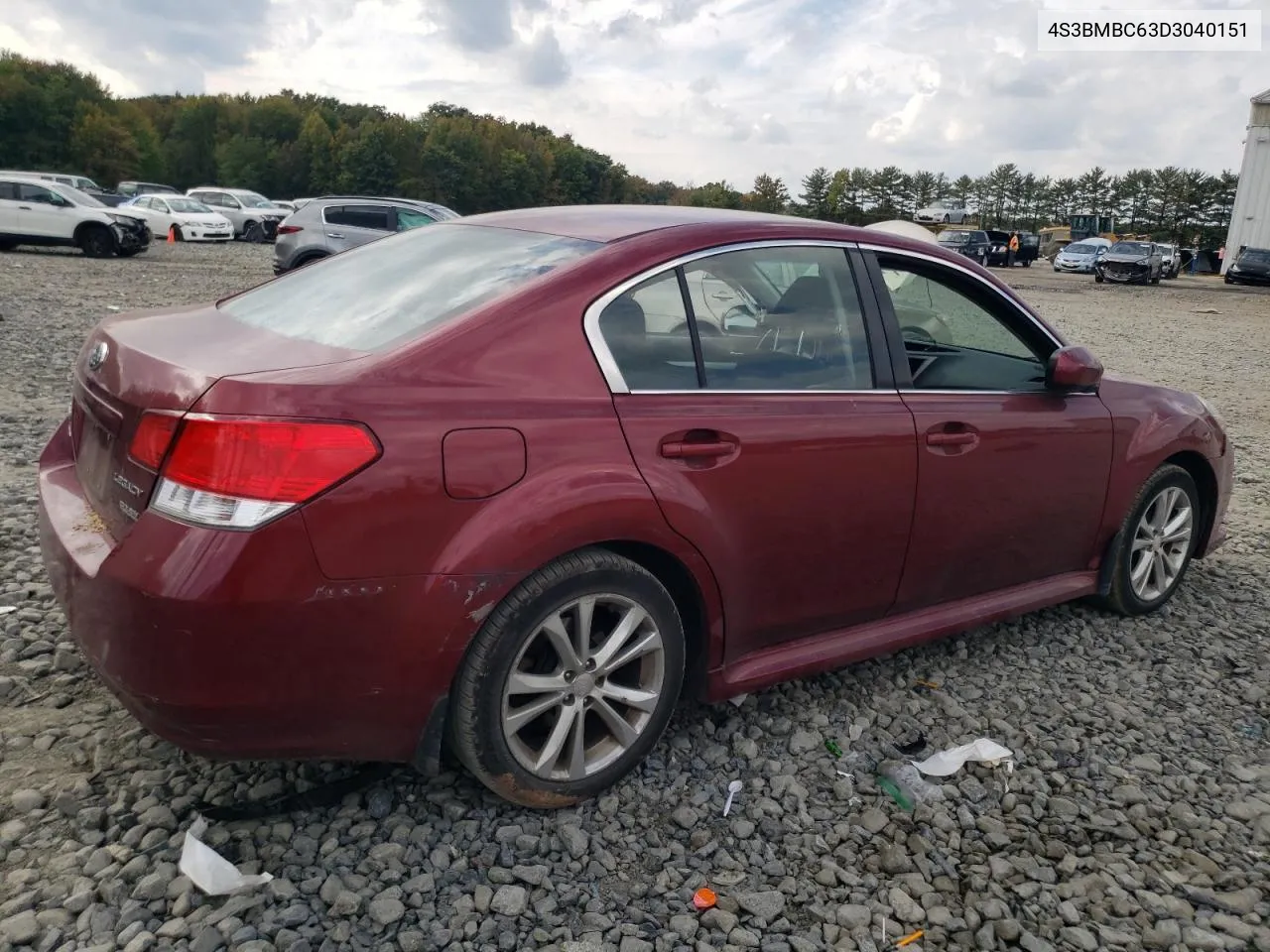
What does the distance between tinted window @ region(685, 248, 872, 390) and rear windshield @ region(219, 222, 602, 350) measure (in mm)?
424

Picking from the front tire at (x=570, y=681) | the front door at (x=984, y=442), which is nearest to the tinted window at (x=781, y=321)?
the front door at (x=984, y=442)

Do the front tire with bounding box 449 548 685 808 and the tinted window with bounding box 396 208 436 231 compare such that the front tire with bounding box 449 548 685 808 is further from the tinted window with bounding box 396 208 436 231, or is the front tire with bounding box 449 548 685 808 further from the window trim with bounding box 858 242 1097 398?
the tinted window with bounding box 396 208 436 231

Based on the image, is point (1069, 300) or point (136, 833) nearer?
point (136, 833)

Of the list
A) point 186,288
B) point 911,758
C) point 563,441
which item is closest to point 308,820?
point 563,441

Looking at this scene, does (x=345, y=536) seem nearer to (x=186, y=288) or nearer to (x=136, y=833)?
(x=136, y=833)

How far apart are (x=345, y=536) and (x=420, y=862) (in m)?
0.90

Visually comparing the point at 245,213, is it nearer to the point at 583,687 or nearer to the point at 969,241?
the point at 969,241

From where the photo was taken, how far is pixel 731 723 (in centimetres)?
336

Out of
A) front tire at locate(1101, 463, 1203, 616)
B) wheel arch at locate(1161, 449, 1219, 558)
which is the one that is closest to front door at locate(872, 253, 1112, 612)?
front tire at locate(1101, 463, 1203, 616)

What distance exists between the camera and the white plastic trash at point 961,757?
316 cm

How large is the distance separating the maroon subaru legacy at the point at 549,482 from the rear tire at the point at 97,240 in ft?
66.8

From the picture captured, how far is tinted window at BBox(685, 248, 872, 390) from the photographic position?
3.01 meters

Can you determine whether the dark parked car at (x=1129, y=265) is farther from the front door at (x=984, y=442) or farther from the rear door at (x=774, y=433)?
the rear door at (x=774, y=433)

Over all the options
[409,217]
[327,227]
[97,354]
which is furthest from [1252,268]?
[97,354]
